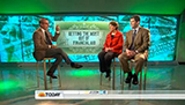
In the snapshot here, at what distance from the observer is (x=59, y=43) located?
11.4 feet

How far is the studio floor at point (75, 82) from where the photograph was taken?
8.38ft

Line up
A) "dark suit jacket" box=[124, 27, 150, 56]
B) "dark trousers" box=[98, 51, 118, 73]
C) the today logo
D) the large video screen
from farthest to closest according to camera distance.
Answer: the large video screen → "dark trousers" box=[98, 51, 118, 73] → "dark suit jacket" box=[124, 27, 150, 56] → the today logo

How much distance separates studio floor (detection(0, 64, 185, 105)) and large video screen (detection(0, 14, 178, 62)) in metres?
0.20

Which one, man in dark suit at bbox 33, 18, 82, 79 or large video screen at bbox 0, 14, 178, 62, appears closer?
man in dark suit at bbox 33, 18, 82, 79

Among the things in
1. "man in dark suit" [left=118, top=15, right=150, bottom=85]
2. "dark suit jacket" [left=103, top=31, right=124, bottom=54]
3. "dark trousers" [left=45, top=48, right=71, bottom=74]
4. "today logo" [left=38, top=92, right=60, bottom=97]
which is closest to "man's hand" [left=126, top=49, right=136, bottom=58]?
"man in dark suit" [left=118, top=15, right=150, bottom=85]

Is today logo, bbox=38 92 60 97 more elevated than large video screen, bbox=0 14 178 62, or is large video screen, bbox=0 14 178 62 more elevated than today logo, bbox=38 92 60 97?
large video screen, bbox=0 14 178 62

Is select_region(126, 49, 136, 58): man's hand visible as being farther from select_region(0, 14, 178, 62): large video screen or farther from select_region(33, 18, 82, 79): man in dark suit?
select_region(33, 18, 82, 79): man in dark suit

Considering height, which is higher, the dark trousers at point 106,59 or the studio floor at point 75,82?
the dark trousers at point 106,59

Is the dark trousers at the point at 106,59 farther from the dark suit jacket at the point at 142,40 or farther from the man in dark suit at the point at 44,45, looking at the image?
the man in dark suit at the point at 44,45

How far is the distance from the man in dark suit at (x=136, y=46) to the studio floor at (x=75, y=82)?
1.26ft

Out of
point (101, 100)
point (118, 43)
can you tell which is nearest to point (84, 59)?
A: point (118, 43)

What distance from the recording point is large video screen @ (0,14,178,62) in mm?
3613

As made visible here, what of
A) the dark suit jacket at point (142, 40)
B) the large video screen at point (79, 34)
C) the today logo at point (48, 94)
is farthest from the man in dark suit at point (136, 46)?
the today logo at point (48, 94)

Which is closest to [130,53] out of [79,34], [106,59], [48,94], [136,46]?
[136,46]
